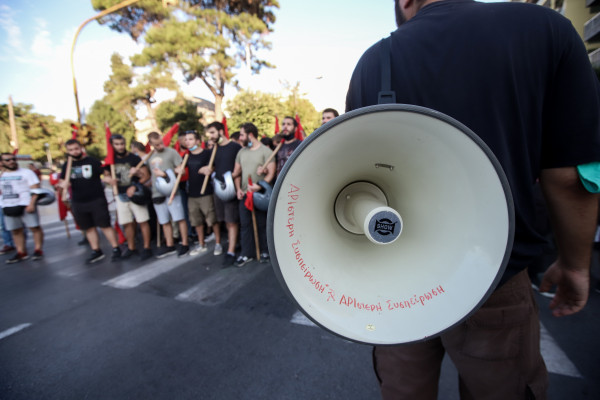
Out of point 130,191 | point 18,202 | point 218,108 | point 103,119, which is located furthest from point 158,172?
point 103,119

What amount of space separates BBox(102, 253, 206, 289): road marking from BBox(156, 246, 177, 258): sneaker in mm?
128

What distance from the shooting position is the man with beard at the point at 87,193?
14.4 feet

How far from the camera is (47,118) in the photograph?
30938 mm

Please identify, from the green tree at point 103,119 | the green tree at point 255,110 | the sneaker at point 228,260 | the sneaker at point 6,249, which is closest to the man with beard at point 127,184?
the sneaker at point 228,260

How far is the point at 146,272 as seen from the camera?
13.0 feet

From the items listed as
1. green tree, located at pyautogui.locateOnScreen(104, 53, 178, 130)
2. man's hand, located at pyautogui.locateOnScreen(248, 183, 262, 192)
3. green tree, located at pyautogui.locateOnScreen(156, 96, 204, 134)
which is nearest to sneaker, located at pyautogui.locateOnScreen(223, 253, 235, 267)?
man's hand, located at pyautogui.locateOnScreen(248, 183, 262, 192)

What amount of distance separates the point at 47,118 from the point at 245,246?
38.4 metres

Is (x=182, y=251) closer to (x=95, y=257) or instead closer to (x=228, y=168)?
(x=95, y=257)

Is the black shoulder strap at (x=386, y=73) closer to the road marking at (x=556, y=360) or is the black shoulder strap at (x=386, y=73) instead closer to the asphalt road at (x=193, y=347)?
the asphalt road at (x=193, y=347)

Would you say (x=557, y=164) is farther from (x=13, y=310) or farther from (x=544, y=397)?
(x=13, y=310)

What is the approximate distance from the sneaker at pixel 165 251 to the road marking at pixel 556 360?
466 centimetres

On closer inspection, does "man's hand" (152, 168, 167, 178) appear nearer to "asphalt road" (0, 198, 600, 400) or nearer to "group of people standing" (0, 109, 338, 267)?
"group of people standing" (0, 109, 338, 267)

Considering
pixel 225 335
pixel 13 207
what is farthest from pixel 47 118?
pixel 225 335

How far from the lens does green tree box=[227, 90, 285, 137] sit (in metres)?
14.9
